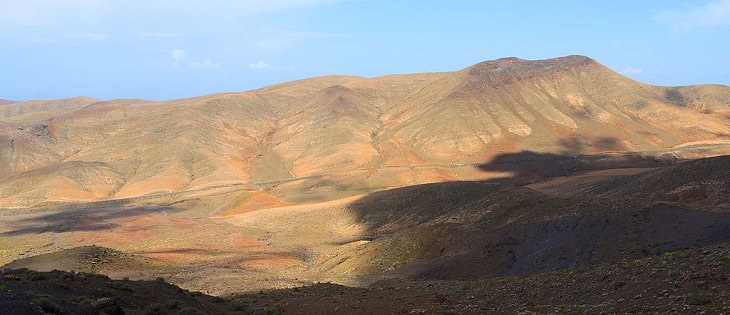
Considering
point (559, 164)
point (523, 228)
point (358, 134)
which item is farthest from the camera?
point (358, 134)

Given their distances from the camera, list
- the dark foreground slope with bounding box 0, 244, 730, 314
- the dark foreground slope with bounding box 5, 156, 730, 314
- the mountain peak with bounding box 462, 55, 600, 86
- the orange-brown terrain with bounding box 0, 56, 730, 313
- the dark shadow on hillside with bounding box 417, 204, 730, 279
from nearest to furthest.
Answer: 1. the dark foreground slope with bounding box 0, 244, 730, 314
2. the dark foreground slope with bounding box 5, 156, 730, 314
3. the orange-brown terrain with bounding box 0, 56, 730, 313
4. the dark shadow on hillside with bounding box 417, 204, 730, 279
5. the mountain peak with bounding box 462, 55, 600, 86

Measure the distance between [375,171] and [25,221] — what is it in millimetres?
56068

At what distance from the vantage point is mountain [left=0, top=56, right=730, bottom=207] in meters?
117

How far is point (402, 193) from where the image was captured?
7050 centimetres

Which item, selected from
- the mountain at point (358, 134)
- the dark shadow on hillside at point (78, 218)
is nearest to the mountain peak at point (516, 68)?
the mountain at point (358, 134)

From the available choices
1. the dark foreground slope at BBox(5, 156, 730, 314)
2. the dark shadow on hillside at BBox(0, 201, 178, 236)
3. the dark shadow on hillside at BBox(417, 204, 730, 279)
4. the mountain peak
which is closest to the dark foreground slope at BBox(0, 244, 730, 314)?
the dark foreground slope at BBox(5, 156, 730, 314)

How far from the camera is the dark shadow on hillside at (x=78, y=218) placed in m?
76.6

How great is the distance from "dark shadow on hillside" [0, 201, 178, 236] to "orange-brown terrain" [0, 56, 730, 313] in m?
0.43

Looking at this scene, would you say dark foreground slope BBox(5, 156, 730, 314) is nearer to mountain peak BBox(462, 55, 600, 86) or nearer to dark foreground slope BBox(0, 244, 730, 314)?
dark foreground slope BBox(0, 244, 730, 314)

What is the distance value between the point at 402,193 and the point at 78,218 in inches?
1826

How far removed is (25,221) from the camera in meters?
83.5

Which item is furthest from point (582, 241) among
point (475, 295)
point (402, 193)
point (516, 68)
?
point (516, 68)

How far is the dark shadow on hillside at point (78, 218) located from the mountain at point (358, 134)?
1914 centimetres

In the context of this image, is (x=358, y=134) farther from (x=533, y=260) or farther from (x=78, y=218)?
(x=533, y=260)
